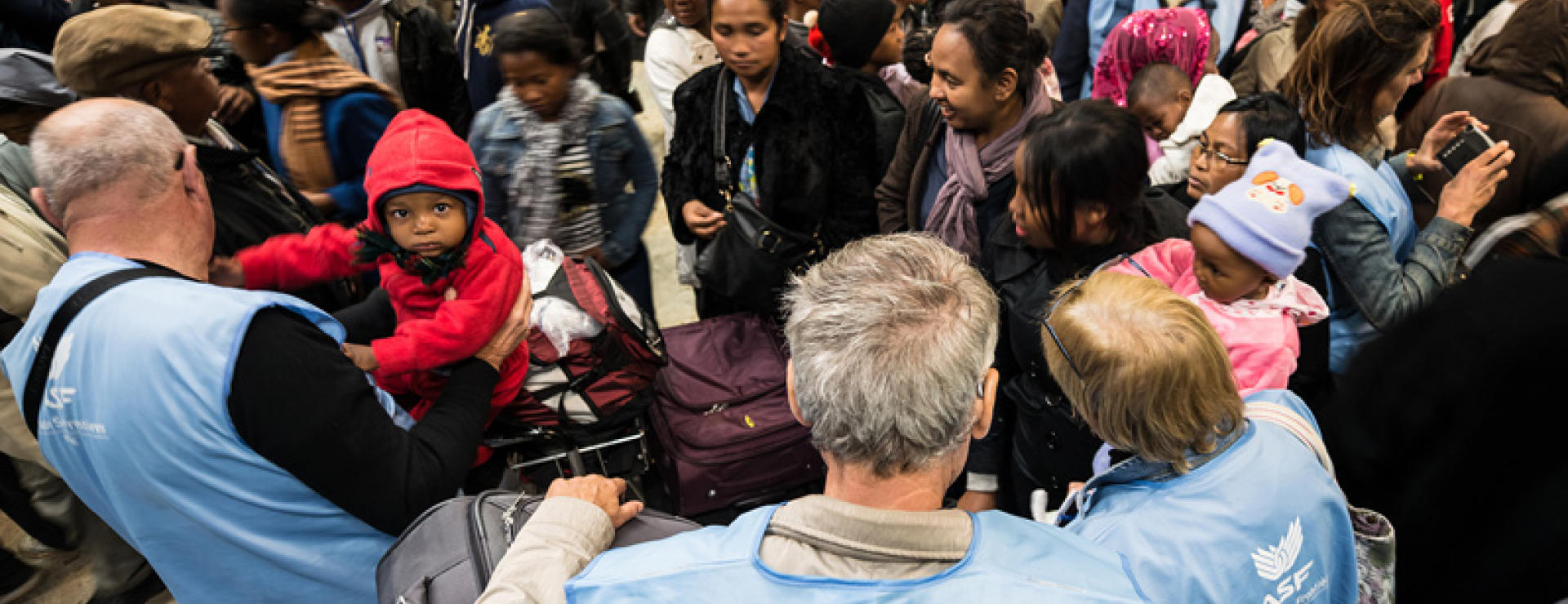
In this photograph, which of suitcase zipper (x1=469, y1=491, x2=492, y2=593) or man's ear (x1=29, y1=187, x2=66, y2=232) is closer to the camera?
suitcase zipper (x1=469, y1=491, x2=492, y2=593)

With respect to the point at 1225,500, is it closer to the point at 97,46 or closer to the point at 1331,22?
the point at 1331,22

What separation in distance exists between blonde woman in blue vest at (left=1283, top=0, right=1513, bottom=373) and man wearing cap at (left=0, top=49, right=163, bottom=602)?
10.9 ft

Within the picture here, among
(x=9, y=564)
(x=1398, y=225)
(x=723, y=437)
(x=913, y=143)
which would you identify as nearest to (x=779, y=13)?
(x=913, y=143)

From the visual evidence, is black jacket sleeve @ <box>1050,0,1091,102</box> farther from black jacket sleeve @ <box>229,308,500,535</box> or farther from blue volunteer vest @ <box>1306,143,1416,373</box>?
black jacket sleeve @ <box>229,308,500,535</box>

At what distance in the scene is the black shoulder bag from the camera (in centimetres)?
280

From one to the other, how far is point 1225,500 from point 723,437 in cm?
145

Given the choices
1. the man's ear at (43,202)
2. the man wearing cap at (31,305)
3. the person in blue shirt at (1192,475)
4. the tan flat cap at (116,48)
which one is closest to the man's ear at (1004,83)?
the person in blue shirt at (1192,475)

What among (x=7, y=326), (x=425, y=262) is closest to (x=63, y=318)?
(x=425, y=262)

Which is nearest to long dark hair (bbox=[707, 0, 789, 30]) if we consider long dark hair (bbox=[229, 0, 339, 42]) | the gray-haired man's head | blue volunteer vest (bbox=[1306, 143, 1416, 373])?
long dark hair (bbox=[229, 0, 339, 42])

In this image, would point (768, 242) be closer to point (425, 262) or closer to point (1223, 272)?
point (425, 262)

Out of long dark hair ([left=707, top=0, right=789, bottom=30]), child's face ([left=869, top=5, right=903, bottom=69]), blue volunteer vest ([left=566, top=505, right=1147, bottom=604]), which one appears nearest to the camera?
blue volunteer vest ([left=566, top=505, right=1147, bottom=604])

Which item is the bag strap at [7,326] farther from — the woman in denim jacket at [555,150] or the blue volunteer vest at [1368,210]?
the blue volunteer vest at [1368,210]

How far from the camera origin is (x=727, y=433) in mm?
2494

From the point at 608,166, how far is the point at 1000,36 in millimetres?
1389
